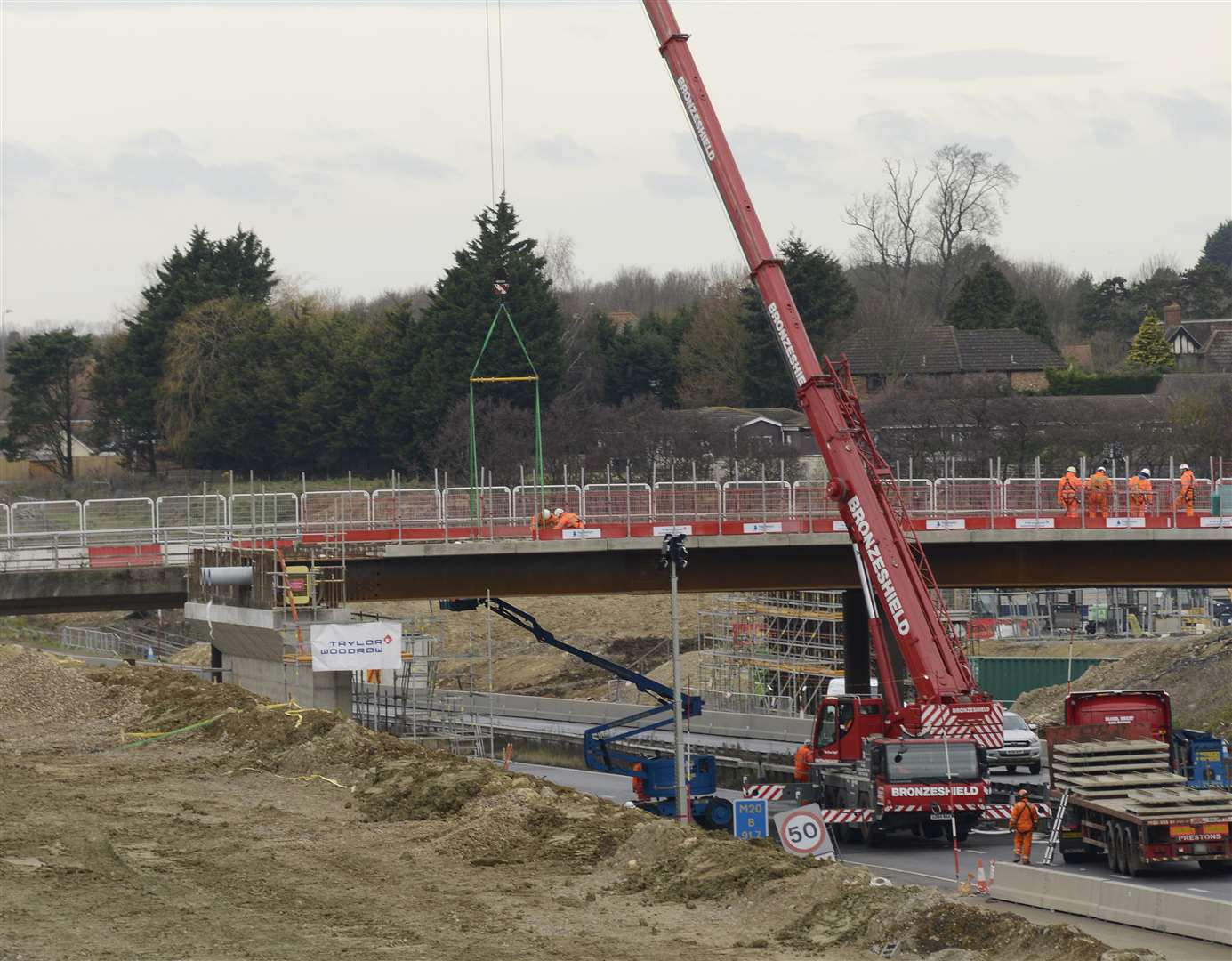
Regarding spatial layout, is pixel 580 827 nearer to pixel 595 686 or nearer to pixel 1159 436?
pixel 595 686

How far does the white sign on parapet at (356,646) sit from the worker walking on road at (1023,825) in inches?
485

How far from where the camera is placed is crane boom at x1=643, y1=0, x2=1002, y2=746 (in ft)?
106

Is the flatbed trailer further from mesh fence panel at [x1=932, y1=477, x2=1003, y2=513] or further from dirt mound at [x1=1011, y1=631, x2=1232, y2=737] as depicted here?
dirt mound at [x1=1011, y1=631, x2=1232, y2=737]

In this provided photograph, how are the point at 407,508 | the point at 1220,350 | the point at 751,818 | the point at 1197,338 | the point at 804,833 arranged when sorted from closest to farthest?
the point at 804,833, the point at 751,818, the point at 407,508, the point at 1220,350, the point at 1197,338

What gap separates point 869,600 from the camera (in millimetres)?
33594

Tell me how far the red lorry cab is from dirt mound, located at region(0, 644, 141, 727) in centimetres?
1718

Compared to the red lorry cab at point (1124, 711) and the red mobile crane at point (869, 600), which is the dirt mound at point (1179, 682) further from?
the red mobile crane at point (869, 600)

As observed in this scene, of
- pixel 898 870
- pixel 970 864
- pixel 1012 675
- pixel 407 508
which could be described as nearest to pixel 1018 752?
pixel 970 864

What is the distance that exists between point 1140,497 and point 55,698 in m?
25.5

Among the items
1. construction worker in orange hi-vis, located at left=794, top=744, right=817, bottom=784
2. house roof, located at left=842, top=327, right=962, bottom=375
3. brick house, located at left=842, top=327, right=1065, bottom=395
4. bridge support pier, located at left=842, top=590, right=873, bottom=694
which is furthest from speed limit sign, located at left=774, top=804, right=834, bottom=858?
house roof, located at left=842, top=327, right=962, bottom=375

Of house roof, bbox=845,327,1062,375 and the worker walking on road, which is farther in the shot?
house roof, bbox=845,327,1062,375

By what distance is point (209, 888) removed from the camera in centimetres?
2055

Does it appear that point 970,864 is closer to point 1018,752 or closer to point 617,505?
point 1018,752

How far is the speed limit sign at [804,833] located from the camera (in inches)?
1025
